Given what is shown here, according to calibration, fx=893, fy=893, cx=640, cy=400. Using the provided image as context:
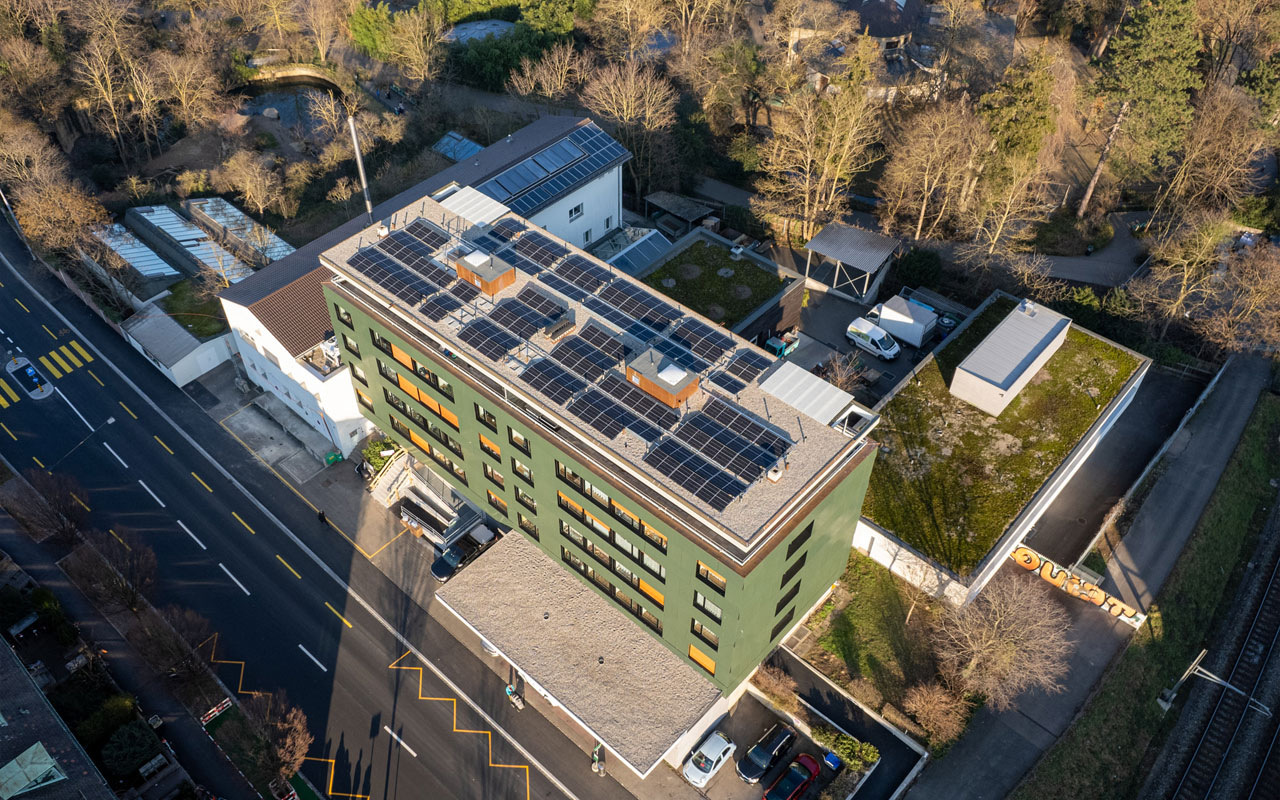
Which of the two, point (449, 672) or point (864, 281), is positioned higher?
point (864, 281)

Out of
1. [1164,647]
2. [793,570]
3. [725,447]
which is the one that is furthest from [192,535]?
[1164,647]

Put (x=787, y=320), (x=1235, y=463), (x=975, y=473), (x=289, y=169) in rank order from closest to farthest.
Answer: (x=975, y=473), (x=1235, y=463), (x=787, y=320), (x=289, y=169)

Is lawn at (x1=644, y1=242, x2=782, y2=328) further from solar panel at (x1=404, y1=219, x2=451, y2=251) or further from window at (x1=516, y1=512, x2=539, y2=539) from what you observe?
window at (x1=516, y1=512, x2=539, y2=539)

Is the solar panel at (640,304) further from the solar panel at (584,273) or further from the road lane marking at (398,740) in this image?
the road lane marking at (398,740)

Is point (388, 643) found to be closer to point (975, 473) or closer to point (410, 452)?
point (410, 452)

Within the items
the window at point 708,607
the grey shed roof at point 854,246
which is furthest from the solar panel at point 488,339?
the grey shed roof at point 854,246

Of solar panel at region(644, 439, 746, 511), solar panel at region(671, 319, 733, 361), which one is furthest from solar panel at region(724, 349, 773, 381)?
solar panel at region(644, 439, 746, 511)

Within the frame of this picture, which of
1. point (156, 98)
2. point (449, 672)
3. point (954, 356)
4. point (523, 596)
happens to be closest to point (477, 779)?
point (449, 672)
